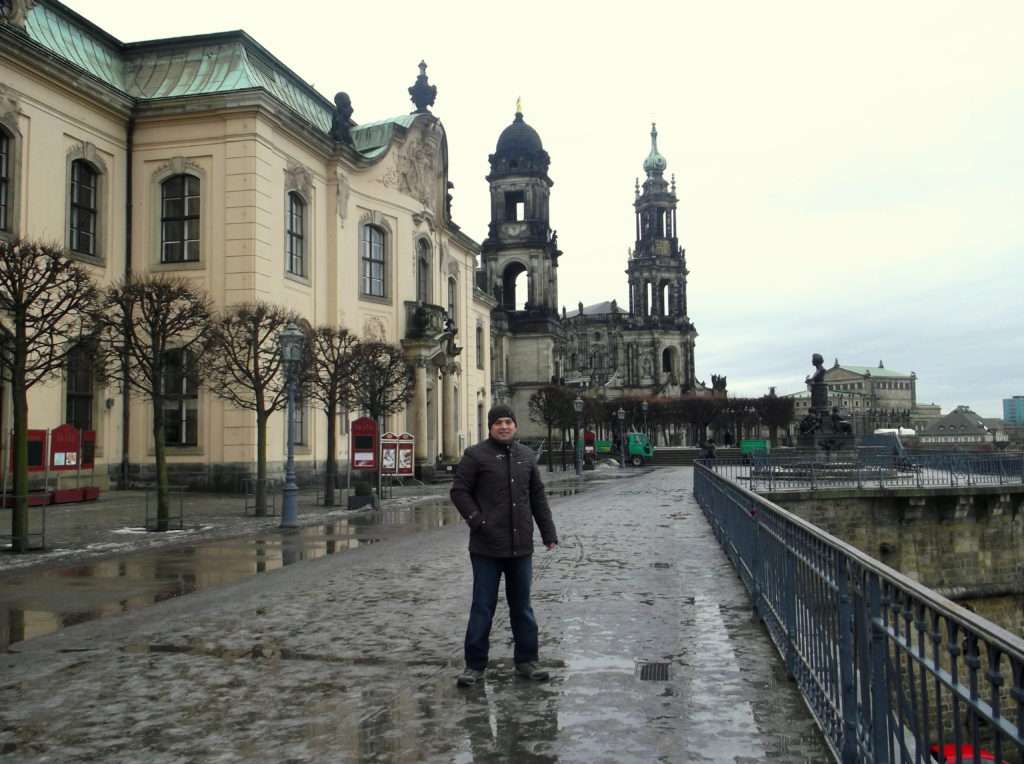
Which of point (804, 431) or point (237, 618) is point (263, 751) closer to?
point (237, 618)

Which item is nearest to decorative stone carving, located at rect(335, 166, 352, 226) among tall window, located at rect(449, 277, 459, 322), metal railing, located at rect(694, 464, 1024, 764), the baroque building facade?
the baroque building facade

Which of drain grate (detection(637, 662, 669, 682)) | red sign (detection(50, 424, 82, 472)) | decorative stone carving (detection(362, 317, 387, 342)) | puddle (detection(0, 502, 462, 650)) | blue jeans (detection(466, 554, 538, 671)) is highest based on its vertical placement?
decorative stone carving (detection(362, 317, 387, 342))

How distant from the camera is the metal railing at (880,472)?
27.8 m

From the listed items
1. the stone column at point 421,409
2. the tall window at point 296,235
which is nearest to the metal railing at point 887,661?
the tall window at point 296,235

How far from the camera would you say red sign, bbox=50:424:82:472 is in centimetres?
2039

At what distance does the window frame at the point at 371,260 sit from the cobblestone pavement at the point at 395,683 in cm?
2497

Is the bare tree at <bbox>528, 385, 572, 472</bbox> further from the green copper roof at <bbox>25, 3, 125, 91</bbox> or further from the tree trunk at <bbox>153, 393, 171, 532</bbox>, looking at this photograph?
the tree trunk at <bbox>153, 393, 171, 532</bbox>

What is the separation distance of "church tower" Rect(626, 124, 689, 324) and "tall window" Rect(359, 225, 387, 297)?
83811mm

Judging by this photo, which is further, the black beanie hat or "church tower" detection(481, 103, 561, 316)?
"church tower" detection(481, 103, 561, 316)

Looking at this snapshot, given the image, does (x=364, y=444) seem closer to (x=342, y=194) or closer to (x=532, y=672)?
(x=342, y=194)

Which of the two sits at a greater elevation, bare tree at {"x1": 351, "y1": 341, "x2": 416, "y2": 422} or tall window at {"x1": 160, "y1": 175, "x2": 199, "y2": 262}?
tall window at {"x1": 160, "y1": 175, "x2": 199, "y2": 262}

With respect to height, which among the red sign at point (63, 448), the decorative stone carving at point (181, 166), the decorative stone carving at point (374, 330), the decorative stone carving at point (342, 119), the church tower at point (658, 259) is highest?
the church tower at point (658, 259)

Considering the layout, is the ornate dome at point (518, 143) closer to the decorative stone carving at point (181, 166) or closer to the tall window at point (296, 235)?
the tall window at point (296, 235)

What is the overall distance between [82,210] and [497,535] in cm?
2427
